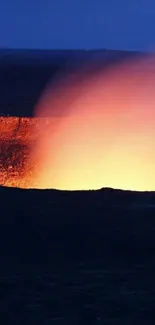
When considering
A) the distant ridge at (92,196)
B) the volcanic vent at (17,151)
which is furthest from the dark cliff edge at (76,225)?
the volcanic vent at (17,151)

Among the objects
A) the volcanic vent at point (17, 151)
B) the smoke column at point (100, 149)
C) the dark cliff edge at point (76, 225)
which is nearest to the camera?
the dark cliff edge at point (76, 225)

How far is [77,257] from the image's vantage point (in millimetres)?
10273

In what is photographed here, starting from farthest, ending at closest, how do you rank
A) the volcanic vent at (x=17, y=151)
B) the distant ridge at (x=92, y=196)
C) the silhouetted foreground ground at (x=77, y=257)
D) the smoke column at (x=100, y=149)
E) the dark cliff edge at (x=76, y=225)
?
the smoke column at (x=100, y=149) → the volcanic vent at (x=17, y=151) → the distant ridge at (x=92, y=196) → the dark cliff edge at (x=76, y=225) → the silhouetted foreground ground at (x=77, y=257)

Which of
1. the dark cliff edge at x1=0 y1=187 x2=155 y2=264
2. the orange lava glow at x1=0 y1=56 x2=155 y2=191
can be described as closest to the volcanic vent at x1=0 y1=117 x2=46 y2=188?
the orange lava glow at x1=0 y1=56 x2=155 y2=191

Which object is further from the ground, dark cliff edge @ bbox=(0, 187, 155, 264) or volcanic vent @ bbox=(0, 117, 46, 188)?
volcanic vent @ bbox=(0, 117, 46, 188)

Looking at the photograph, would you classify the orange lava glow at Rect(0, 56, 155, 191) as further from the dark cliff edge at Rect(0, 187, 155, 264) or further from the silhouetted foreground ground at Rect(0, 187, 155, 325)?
the silhouetted foreground ground at Rect(0, 187, 155, 325)

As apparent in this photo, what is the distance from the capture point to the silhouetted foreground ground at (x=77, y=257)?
26.6 feet

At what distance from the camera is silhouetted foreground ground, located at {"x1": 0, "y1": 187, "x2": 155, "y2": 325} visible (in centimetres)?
812

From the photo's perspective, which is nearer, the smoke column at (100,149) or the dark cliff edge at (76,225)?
the dark cliff edge at (76,225)

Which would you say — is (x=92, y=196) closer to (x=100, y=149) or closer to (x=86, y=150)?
(x=86, y=150)

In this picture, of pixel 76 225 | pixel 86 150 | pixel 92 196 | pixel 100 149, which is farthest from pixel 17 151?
pixel 76 225

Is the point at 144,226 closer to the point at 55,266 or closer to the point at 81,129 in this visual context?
the point at 55,266

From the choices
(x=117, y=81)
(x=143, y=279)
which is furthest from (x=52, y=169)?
(x=117, y=81)

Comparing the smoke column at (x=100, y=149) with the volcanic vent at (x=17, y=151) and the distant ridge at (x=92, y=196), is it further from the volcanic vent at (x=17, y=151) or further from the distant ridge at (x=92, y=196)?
the distant ridge at (x=92, y=196)
